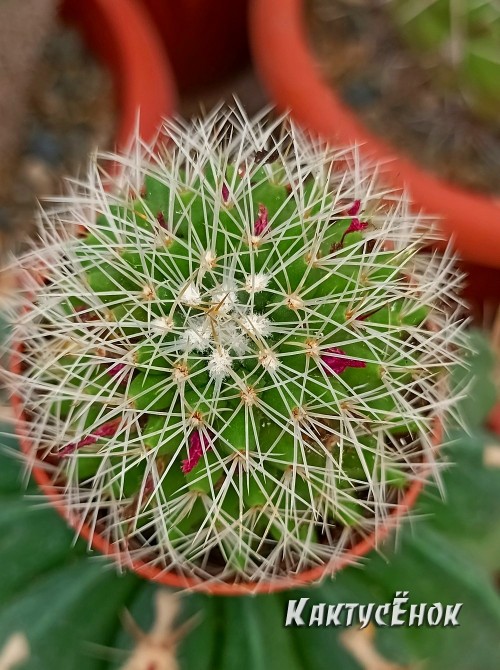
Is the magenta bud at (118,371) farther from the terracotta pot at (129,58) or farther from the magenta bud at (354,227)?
the terracotta pot at (129,58)

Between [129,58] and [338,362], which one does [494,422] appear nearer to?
[338,362]

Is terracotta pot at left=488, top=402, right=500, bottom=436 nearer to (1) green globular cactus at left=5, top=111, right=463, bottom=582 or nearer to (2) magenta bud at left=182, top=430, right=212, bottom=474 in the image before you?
A: (1) green globular cactus at left=5, top=111, right=463, bottom=582

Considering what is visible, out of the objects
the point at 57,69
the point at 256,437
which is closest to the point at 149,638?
the point at 256,437

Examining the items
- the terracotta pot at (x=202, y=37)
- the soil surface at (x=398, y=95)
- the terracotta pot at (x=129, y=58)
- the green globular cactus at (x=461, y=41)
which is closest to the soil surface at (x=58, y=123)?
the terracotta pot at (x=129, y=58)

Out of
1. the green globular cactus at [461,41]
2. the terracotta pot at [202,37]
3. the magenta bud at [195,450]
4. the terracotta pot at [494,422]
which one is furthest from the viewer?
the terracotta pot at [202,37]

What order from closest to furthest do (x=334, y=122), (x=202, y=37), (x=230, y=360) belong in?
(x=230, y=360) < (x=334, y=122) < (x=202, y=37)

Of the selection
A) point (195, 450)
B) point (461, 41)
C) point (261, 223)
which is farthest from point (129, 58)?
point (195, 450)

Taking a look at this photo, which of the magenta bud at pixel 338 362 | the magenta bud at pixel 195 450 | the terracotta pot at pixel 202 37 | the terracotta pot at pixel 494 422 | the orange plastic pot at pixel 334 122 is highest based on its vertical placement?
the terracotta pot at pixel 202 37

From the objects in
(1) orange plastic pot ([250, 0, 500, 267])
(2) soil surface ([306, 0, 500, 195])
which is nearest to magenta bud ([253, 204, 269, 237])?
(1) orange plastic pot ([250, 0, 500, 267])
